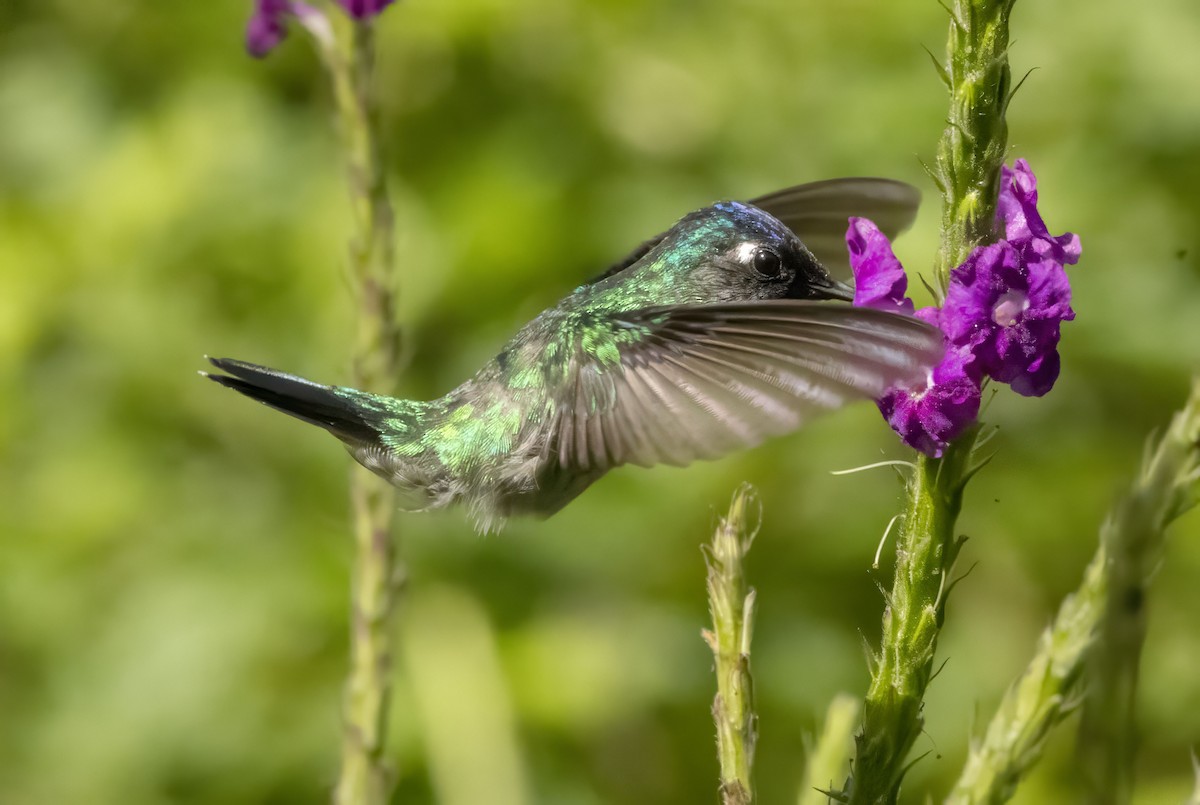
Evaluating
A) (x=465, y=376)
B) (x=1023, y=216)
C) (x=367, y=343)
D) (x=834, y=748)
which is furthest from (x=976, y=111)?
(x=465, y=376)

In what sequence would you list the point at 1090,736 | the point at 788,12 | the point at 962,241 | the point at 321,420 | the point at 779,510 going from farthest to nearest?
the point at 788,12 → the point at 779,510 → the point at 321,420 → the point at 962,241 → the point at 1090,736

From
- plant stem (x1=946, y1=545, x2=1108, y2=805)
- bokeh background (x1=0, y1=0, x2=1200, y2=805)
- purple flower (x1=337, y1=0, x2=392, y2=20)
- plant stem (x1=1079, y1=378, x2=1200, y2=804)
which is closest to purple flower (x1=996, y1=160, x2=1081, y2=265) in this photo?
plant stem (x1=946, y1=545, x2=1108, y2=805)

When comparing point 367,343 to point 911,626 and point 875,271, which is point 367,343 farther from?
point 911,626

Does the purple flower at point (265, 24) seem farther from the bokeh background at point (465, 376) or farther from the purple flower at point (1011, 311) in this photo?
the purple flower at point (1011, 311)

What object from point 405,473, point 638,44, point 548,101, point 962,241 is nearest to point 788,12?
point 638,44

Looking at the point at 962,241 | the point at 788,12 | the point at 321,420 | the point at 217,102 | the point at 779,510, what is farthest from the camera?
the point at 217,102

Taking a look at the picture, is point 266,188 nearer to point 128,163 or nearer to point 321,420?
point 128,163

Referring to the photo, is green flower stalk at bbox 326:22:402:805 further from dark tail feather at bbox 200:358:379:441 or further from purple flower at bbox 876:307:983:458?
purple flower at bbox 876:307:983:458

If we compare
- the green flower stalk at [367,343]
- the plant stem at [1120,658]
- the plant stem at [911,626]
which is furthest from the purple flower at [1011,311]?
the green flower stalk at [367,343]
